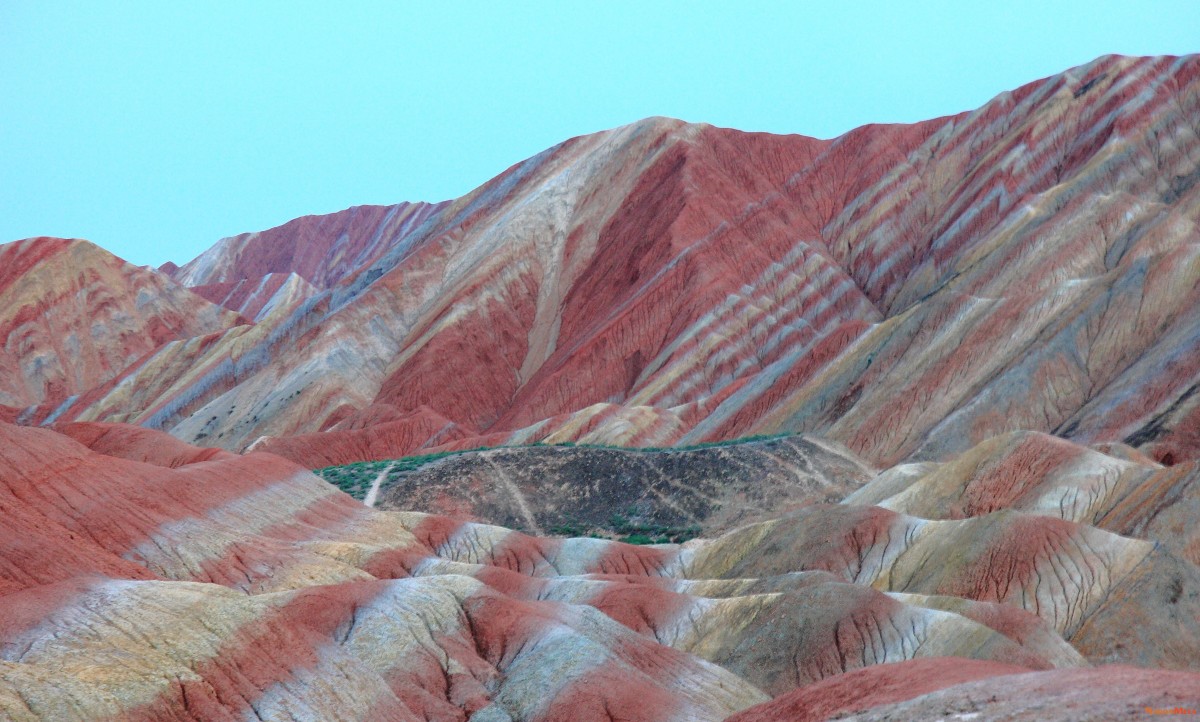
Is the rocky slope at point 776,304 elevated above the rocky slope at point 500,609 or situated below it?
above

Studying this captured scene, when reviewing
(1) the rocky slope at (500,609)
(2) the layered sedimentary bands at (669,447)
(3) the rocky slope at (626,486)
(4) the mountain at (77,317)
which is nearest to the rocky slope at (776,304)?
(2) the layered sedimentary bands at (669,447)

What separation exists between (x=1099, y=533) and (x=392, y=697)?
26045mm

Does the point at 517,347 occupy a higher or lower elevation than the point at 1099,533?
higher

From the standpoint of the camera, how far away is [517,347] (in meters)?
116

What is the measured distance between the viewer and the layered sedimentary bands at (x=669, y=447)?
28938 mm

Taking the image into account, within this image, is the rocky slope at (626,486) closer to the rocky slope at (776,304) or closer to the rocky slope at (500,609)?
the rocky slope at (776,304)

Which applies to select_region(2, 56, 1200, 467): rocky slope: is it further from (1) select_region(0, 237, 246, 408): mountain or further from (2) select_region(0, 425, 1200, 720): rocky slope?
(2) select_region(0, 425, 1200, 720): rocky slope

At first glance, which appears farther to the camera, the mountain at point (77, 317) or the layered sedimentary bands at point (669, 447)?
the mountain at point (77, 317)

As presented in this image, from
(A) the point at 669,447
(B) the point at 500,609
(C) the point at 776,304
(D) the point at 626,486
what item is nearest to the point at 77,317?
(C) the point at 776,304

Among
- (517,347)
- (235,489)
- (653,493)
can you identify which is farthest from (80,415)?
(235,489)

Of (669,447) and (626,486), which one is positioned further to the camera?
(669,447)

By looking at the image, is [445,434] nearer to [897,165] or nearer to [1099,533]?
[897,165]

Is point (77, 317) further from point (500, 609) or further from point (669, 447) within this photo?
point (500, 609)

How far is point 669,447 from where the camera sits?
254 feet
